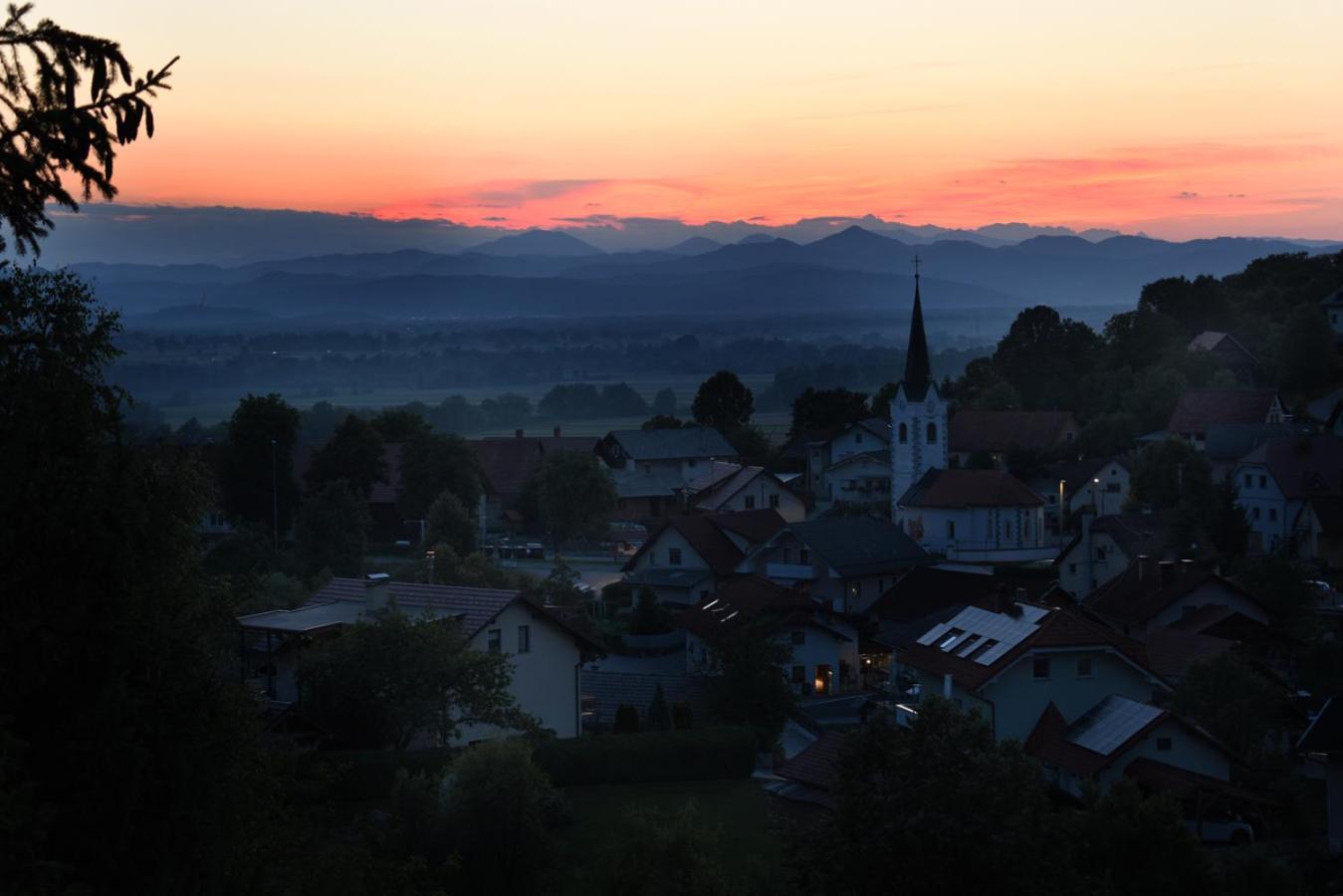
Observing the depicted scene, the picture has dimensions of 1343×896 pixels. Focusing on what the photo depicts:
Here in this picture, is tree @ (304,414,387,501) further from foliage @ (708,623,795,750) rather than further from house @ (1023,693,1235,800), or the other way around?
house @ (1023,693,1235,800)

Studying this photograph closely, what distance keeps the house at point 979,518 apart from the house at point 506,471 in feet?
67.5

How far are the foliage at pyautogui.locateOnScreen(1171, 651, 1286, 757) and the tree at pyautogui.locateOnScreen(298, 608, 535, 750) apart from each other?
14005 millimetres

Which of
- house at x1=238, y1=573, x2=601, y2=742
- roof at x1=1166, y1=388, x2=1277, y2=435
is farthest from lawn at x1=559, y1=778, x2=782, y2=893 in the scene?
roof at x1=1166, y1=388, x2=1277, y2=435

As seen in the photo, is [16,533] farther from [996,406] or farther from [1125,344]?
[1125,344]

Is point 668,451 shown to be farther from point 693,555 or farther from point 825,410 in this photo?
point 693,555

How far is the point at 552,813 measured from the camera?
25.0m

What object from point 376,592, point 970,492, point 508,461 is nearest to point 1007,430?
point 970,492

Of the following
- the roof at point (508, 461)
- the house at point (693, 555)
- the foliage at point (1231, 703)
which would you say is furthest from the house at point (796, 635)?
the roof at point (508, 461)

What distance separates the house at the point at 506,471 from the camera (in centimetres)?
7800

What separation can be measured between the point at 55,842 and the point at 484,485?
2739 inches

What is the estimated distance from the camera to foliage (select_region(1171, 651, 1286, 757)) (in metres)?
30.1

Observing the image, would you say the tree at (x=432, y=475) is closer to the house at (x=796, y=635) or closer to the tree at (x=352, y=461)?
the tree at (x=352, y=461)

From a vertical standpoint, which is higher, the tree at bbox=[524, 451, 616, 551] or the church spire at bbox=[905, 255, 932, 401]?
the church spire at bbox=[905, 255, 932, 401]

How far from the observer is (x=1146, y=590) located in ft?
134
